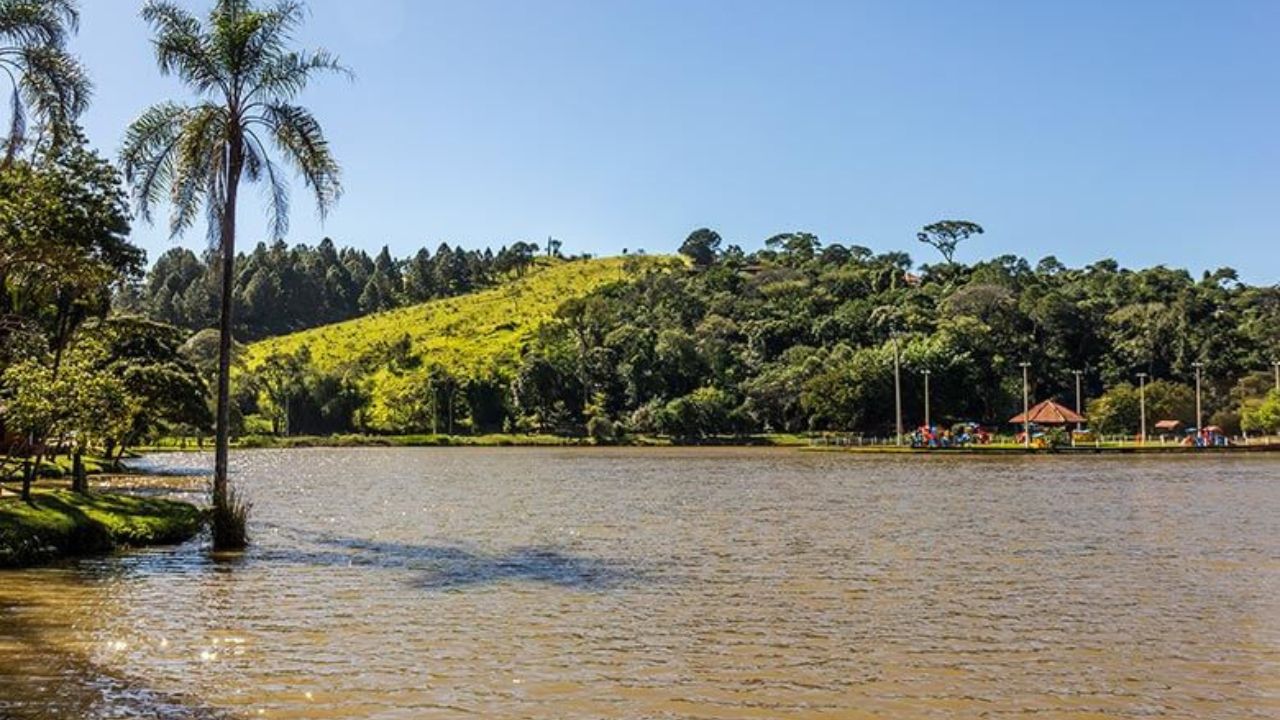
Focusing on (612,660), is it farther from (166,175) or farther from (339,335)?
(339,335)

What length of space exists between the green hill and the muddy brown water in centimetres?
11495

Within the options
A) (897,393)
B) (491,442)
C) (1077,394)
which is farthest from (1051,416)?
(491,442)

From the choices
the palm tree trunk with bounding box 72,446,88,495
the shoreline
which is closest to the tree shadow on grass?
the palm tree trunk with bounding box 72,446,88,495

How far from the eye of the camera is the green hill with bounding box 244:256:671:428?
504ft

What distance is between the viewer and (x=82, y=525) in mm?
25234

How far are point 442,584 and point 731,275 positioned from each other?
161376mm

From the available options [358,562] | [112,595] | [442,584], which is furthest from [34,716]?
[358,562]

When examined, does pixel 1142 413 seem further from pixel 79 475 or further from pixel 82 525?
pixel 82 525

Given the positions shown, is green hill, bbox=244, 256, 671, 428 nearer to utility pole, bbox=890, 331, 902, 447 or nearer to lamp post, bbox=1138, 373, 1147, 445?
utility pole, bbox=890, 331, 902, 447

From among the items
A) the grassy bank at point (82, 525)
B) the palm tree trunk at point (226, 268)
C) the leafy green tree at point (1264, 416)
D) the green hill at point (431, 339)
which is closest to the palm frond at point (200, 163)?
the palm tree trunk at point (226, 268)

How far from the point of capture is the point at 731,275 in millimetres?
181000

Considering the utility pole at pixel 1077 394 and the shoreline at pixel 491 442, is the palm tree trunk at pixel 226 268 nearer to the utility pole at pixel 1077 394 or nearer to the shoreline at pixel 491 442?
the shoreline at pixel 491 442

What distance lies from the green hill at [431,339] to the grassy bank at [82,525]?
111521mm

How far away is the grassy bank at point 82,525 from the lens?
23.1 meters
